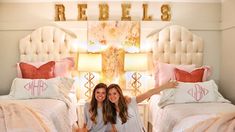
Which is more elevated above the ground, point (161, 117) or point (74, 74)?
point (74, 74)

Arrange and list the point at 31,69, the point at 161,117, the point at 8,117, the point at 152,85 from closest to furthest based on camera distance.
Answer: the point at 8,117 → the point at 161,117 → the point at 31,69 → the point at 152,85

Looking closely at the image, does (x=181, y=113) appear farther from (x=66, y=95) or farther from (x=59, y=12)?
(x=59, y=12)

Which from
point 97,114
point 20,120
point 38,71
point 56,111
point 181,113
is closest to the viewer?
point 20,120

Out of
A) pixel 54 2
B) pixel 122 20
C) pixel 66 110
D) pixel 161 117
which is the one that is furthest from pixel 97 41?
pixel 161 117

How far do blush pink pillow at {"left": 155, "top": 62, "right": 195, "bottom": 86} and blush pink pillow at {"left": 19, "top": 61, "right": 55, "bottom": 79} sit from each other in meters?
1.33

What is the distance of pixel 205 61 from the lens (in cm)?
449

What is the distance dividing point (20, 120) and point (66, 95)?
50.1 inches

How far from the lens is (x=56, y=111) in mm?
3145

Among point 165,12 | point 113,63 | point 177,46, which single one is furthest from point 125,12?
point 177,46

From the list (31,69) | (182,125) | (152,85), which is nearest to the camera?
(182,125)

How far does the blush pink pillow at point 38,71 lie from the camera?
13.0ft

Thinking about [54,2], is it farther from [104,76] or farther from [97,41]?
[104,76]

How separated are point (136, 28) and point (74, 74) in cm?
103

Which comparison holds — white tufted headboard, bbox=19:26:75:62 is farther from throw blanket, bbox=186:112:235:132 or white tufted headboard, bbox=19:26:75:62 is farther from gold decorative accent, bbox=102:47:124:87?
throw blanket, bbox=186:112:235:132
